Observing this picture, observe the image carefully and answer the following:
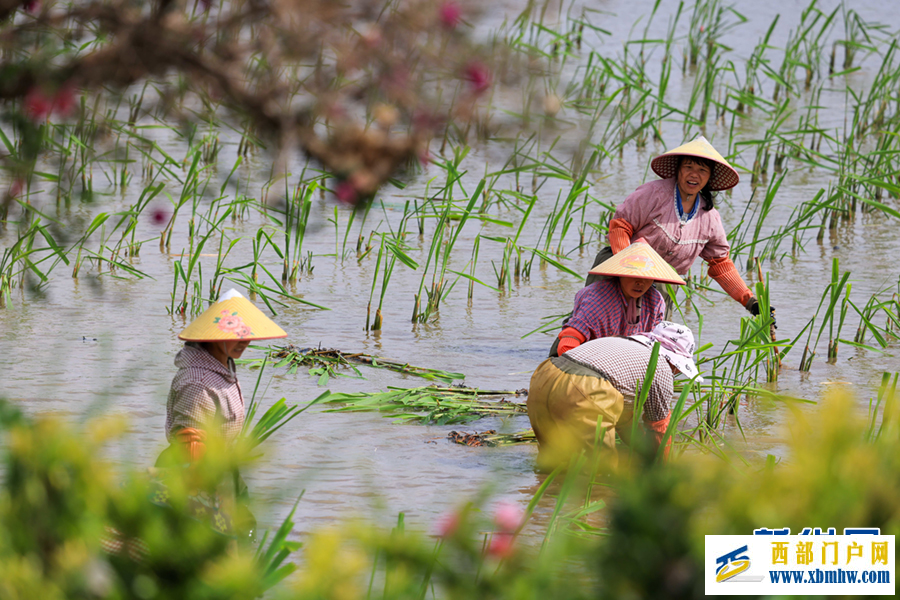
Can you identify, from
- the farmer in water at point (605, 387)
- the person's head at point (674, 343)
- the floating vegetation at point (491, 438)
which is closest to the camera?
the farmer in water at point (605, 387)

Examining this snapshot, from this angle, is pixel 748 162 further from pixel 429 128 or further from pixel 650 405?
pixel 429 128

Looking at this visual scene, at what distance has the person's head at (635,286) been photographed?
4.14 meters

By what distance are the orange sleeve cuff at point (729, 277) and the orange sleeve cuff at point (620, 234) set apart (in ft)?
1.38

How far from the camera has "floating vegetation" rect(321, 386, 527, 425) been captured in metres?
4.54

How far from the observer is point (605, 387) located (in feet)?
12.3

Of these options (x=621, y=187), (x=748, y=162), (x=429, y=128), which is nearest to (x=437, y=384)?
(x=429, y=128)

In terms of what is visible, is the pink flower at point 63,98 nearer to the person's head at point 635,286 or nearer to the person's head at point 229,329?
the person's head at point 229,329

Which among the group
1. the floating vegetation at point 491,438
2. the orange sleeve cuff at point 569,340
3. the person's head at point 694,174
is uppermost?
the person's head at point 694,174

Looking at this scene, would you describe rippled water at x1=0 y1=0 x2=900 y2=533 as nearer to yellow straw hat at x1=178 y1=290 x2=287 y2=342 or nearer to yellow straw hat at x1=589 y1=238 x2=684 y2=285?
yellow straw hat at x1=178 y1=290 x2=287 y2=342

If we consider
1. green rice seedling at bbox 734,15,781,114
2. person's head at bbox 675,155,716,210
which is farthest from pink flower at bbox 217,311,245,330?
green rice seedling at bbox 734,15,781,114

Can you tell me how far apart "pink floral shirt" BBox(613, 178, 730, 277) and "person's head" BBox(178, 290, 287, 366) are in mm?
2077

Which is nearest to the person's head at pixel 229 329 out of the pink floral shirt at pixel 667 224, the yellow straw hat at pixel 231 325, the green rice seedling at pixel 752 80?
the yellow straw hat at pixel 231 325

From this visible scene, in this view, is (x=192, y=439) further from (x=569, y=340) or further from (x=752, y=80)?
(x=752, y=80)

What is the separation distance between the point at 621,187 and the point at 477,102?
23.6 ft
